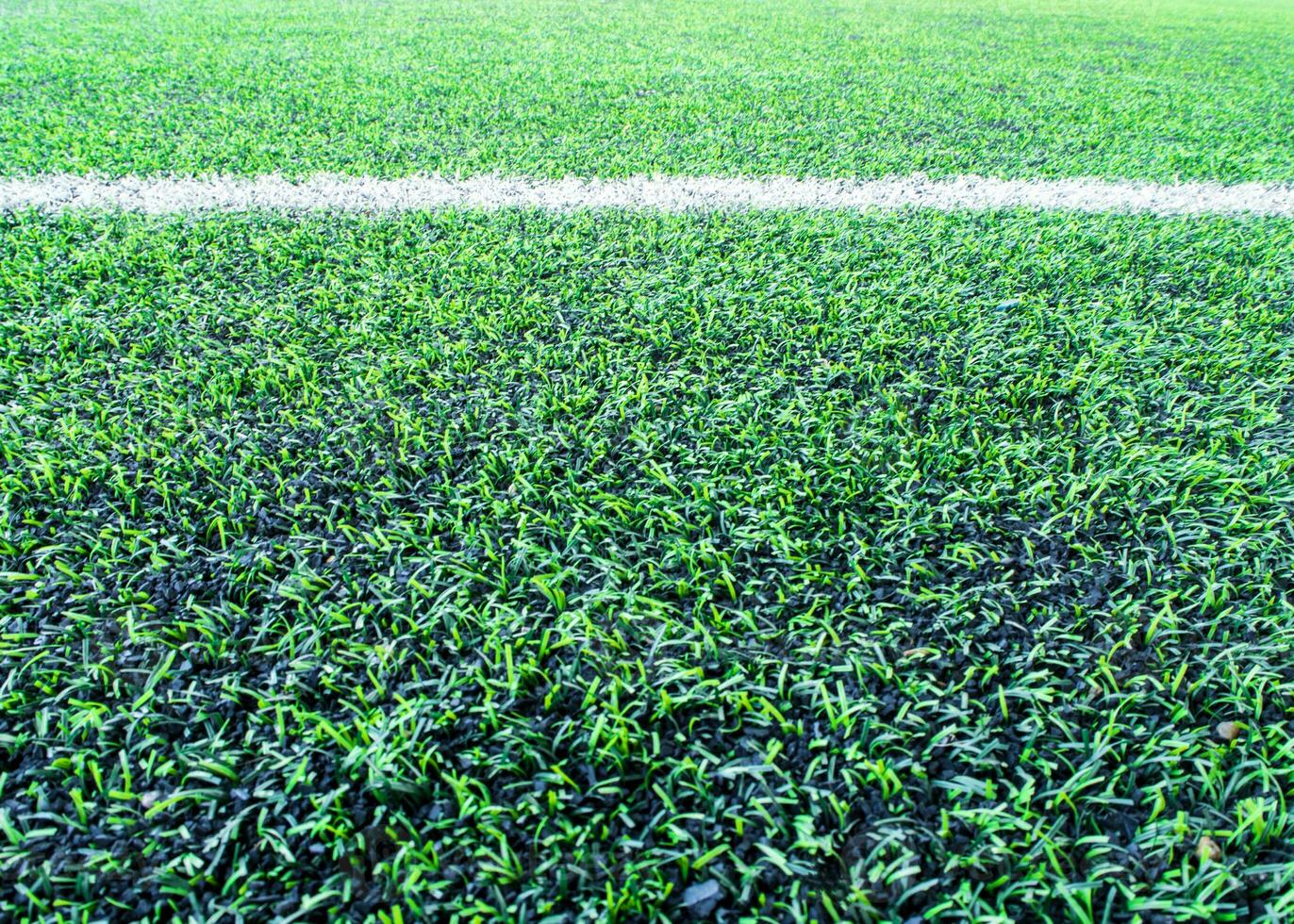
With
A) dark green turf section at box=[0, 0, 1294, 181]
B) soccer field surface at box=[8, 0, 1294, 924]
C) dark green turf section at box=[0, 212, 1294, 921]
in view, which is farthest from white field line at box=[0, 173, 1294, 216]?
dark green turf section at box=[0, 212, 1294, 921]

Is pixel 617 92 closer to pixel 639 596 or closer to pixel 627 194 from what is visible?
pixel 627 194

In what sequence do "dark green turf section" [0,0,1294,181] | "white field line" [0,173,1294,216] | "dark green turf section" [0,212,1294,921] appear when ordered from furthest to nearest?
"dark green turf section" [0,0,1294,181]
"white field line" [0,173,1294,216]
"dark green turf section" [0,212,1294,921]

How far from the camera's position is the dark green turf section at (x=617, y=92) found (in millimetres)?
3742

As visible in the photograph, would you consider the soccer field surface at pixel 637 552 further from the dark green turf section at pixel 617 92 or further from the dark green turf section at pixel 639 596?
the dark green turf section at pixel 617 92

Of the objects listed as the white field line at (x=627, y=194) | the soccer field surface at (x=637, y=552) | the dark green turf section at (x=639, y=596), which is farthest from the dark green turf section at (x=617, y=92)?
the dark green turf section at (x=639, y=596)

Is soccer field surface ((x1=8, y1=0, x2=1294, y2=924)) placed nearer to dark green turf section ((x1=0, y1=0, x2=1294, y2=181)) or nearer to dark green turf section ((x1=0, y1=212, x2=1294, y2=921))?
dark green turf section ((x1=0, y1=212, x2=1294, y2=921))

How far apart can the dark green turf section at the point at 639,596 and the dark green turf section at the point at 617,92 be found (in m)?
1.50

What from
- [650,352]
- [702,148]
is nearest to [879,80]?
[702,148]

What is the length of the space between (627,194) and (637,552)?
2.27 meters

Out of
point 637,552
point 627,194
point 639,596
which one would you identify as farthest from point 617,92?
point 639,596

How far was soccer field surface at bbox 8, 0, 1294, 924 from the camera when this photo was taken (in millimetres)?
1081

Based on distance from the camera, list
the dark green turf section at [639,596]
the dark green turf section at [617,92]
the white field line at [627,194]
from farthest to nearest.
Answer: the dark green turf section at [617,92] < the white field line at [627,194] < the dark green turf section at [639,596]

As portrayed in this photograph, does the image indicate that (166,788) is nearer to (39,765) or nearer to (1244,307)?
(39,765)

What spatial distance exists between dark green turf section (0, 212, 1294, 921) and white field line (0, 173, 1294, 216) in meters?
0.72
